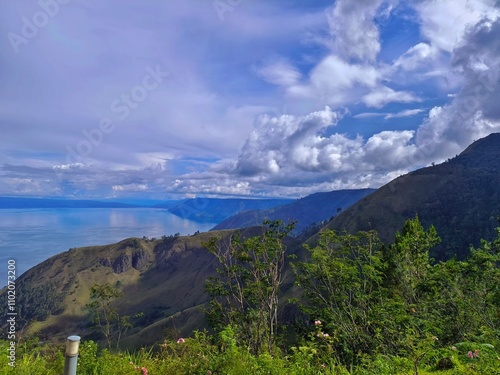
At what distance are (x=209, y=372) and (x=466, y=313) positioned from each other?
26.0ft

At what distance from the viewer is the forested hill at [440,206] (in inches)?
5207

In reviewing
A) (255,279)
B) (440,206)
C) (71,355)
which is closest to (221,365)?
(71,355)

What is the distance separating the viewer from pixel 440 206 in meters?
160

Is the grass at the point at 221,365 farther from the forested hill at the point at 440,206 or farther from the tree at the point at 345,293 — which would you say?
the forested hill at the point at 440,206

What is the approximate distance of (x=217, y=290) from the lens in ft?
50.0

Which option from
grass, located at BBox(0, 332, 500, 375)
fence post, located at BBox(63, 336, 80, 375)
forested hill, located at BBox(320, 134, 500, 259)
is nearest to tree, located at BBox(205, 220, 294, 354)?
grass, located at BBox(0, 332, 500, 375)

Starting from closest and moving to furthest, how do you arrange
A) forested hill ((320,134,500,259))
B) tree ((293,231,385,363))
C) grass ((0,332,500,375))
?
grass ((0,332,500,375))
tree ((293,231,385,363))
forested hill ((320,134,500,259))

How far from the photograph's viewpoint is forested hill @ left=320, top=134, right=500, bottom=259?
132250 mm

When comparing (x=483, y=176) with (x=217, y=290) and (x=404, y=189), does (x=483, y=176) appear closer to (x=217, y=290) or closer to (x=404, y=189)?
(x=404, y=189)

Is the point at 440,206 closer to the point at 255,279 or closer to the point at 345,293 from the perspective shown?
the point at 345,293

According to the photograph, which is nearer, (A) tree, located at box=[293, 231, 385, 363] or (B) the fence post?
(B) the fence post

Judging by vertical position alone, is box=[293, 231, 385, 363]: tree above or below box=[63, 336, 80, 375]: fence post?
below

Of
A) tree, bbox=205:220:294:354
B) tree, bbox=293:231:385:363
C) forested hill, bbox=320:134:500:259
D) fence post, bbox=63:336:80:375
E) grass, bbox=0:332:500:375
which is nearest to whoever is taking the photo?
fence post, bbox=63:336:80:375

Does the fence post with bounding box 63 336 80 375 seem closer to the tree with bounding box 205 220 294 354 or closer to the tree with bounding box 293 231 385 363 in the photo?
the tree with bounding box 293 231 385 363
